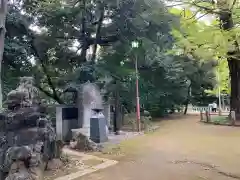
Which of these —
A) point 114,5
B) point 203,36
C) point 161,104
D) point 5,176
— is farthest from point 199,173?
point 161,104

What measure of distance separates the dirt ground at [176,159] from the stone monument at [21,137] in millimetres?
1166

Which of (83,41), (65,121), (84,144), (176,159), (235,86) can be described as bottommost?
(176,159)

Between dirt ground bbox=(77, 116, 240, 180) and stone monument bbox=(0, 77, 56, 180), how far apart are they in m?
1.17

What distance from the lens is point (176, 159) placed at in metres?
6.89

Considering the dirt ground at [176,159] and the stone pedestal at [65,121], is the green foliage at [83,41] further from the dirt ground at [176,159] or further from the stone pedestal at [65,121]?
the dirt ground at [176,159]

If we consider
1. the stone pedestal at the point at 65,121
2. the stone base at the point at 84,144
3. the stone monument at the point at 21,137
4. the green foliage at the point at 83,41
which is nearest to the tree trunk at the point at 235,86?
the green foliage at the point at 83,41

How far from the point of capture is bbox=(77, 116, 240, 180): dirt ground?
5.49m

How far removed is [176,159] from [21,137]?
3885 mm

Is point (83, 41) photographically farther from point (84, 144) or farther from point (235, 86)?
point (235, 86)

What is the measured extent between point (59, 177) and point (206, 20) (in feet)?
15.3

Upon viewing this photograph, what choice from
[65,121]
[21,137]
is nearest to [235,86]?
[65,121]

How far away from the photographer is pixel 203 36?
206 inches

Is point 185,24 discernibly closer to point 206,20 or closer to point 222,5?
point 206,20

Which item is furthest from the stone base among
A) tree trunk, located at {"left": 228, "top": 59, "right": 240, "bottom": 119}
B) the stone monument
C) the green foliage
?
tree trunk, located at {"left": 228, "top": 59, "right": 240, "bottom": 119}
